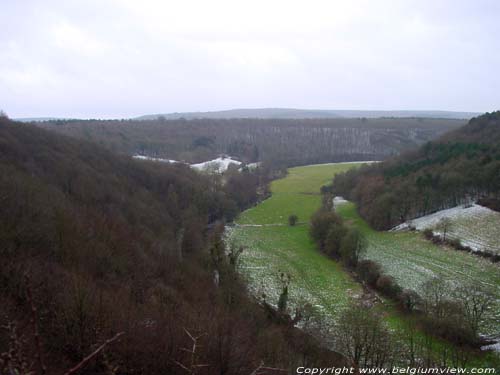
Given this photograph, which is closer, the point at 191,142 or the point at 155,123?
the point at 191,142

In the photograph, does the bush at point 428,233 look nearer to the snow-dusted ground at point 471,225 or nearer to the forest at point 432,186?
the snow-dusted ground at point 471,225

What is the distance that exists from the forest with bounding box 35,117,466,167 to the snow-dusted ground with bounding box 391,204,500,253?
75.8 meters

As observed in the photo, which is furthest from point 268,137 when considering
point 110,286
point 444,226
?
point 110,286

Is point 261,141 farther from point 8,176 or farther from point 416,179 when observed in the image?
point 8,176

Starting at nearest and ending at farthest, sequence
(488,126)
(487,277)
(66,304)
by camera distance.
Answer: (66,304)
(487,277)
(488,126)

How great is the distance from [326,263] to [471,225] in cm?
1861

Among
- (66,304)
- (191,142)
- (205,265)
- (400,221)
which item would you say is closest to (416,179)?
(400,221)

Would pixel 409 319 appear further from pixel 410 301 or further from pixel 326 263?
pixel 326 263

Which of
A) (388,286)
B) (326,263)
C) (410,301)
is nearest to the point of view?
(410,301)

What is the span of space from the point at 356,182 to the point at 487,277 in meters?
36.8

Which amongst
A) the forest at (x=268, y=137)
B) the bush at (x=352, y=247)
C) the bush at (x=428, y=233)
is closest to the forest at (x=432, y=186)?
the bush at (x=428, y=233)

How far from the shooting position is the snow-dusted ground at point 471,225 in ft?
130

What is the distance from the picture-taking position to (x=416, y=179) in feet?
181

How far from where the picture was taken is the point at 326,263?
38469 millimetres
